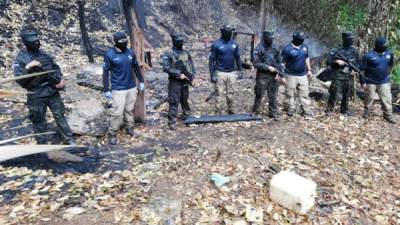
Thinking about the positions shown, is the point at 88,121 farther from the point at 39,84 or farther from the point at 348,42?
the point at 348,42

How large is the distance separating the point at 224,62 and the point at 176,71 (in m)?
1.22

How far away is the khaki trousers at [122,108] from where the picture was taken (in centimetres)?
720

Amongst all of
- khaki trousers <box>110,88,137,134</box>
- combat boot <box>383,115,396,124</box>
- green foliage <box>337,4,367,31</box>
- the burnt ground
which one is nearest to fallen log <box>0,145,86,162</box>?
the burnt ground

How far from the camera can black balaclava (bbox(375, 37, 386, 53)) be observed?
26.9 ft

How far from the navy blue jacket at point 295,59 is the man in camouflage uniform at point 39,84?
484cm

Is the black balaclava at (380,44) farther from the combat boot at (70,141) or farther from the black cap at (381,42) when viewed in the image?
the combat boot at (70,141)

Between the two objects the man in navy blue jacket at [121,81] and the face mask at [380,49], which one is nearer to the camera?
the man in navy blue jacket at [121,81]

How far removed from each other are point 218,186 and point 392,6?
986 centimetres

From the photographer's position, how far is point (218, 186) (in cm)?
543

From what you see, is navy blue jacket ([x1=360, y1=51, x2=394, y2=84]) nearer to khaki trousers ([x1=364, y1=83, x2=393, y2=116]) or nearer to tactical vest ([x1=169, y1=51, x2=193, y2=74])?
khaki trousers ([x1=364, y1=83, x2=393, y2=116])

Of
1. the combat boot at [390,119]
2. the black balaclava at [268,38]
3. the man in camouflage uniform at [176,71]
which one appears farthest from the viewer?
the combat boot at [390,119]

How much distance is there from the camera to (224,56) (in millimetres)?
8109

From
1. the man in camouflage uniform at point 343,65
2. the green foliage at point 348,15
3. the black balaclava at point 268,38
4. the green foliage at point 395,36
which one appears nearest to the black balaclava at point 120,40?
the black balaclava at point 268,38

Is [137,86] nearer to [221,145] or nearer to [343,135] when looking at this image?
[221,145]
